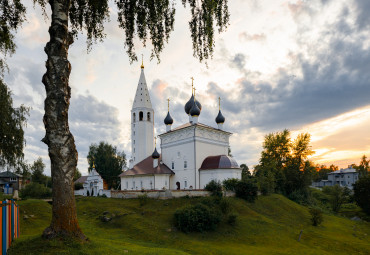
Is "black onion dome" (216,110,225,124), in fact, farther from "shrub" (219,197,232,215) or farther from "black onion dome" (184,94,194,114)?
"shrub" (219,197,232,215)

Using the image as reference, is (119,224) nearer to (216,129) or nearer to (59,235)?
(59,235)

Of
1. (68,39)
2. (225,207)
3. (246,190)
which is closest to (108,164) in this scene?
(246,190)

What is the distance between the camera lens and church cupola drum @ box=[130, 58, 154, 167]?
45.6m

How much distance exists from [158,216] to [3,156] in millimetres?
12158

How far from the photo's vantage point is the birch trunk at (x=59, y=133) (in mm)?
8242

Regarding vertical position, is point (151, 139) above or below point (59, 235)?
above

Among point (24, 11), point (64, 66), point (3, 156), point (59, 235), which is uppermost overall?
point (24, 11)

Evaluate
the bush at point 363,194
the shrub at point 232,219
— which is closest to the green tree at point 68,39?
the shrub at point 232,219

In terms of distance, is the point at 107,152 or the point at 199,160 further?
the point at 107,152

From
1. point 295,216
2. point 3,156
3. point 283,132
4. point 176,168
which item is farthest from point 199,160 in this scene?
point 283,132

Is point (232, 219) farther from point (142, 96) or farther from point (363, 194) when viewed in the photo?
point (363, 194)

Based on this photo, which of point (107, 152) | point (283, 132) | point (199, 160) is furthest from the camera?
point (107, 152)

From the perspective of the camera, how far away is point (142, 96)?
46.1 meters

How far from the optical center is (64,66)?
864cm
